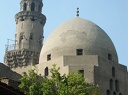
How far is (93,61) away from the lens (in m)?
28.8

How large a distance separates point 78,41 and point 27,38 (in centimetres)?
1446

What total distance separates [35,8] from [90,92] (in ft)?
79.2

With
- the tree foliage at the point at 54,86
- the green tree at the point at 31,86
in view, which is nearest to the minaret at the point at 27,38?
the tree foliage at the point at 54,86

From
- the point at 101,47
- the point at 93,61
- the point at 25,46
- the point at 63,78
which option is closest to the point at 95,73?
the point at 93,61

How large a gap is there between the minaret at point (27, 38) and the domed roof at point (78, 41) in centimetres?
1111

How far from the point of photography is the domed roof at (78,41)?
98.6 feet

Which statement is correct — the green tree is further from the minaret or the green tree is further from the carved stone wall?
the minaret

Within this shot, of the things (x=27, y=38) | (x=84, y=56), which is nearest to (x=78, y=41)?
(x=84, y=56)

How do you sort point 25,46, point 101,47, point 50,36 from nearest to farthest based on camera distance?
point 101,47 → point 50,36 → point 25,46

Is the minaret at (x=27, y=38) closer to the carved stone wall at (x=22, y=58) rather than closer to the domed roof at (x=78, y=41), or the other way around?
the carved stone wall at (x=22, y=58)

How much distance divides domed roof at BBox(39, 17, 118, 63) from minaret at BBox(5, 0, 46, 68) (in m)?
11.1

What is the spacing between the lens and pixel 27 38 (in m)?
43.4

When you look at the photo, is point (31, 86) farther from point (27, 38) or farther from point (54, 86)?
point (27, 38)

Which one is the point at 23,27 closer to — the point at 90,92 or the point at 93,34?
the point at 93,34
